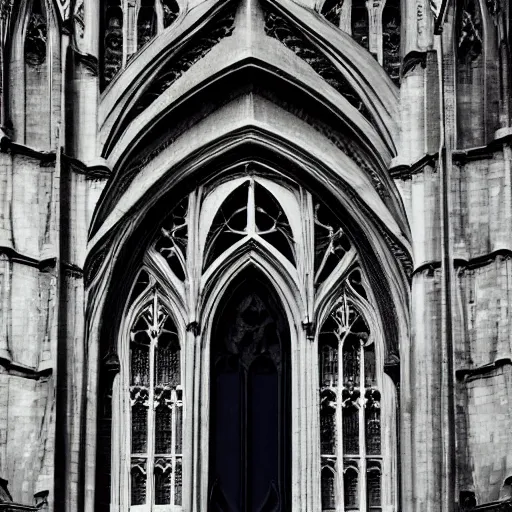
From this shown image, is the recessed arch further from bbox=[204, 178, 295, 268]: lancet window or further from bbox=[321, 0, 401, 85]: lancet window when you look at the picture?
bbox=[321, 0, 401, 85]: lancet window

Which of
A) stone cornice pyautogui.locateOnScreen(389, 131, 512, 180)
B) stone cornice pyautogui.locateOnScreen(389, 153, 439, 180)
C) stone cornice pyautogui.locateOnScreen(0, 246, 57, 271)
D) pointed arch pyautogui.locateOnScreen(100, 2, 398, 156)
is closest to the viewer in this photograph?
stone cornice pyautogui.locateOnScreen(389, 131, 512, 180)

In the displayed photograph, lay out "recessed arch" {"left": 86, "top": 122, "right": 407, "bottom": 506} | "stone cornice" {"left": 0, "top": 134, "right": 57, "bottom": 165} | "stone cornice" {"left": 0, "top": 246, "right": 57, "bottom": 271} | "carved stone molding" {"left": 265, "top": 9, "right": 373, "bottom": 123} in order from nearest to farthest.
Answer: "stone cornice" {"left": 0, "top": 246, "right": 57, "bottom": 271} → "stone cornice" {"left": 0, "top": 134, "right": 57, "bottom": 165} → "recessed arch" {"left": 86, "top": 122, "right": 407, "bottom": 506} → "carved stone molding" {"left": 265, "top": 9, "right": 373, "bottom": 123}

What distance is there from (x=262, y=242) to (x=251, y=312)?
0.78m

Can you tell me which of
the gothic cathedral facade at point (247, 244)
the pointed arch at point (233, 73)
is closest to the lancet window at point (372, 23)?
the gothic cathedral facade at point (247, 244)

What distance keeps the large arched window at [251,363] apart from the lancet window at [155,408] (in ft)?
0.05

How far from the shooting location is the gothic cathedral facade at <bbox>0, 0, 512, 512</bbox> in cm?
2612

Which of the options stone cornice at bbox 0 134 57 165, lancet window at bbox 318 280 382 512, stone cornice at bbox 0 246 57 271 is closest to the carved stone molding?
lancet window at bbox 318 280 382 512

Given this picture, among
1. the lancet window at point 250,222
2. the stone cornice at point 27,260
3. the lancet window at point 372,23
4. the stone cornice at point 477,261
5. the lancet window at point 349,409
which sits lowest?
the lancet window at point 349,409

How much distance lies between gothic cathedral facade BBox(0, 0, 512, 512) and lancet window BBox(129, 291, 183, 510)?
0.02 metres

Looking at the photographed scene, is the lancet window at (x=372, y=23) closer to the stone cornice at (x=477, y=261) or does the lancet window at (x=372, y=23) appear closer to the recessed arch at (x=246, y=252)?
the recessed arch at (x=246, y=252)

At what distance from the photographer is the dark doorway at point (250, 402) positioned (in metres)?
27.0

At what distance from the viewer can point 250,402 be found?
27312mm

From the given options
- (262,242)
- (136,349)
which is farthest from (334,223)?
(136,349)

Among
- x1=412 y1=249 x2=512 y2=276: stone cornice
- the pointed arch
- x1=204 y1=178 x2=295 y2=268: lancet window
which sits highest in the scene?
the pointed arch
